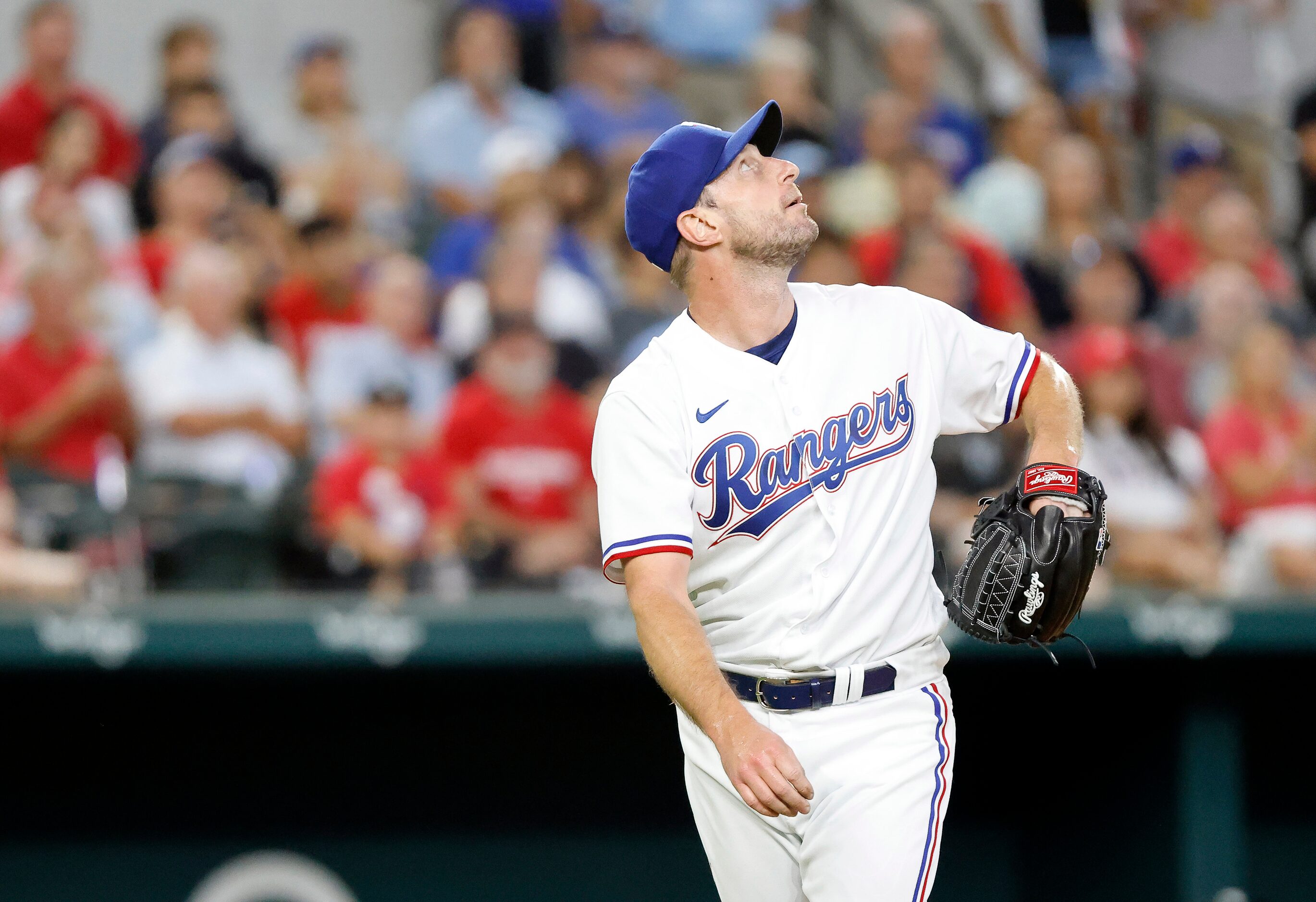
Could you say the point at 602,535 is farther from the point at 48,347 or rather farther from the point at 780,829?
the point at 48,347

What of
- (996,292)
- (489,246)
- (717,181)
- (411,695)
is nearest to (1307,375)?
(996,292)

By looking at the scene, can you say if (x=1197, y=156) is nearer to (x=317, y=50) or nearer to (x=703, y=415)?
(x=317, y=50)

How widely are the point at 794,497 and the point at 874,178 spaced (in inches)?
193

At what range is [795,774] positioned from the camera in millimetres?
2355

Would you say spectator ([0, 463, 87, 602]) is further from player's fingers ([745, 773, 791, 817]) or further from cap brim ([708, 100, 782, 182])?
player's fingers ([745, 773, 791, 817])

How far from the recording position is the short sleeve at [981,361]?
2.95m

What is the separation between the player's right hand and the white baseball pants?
28cm

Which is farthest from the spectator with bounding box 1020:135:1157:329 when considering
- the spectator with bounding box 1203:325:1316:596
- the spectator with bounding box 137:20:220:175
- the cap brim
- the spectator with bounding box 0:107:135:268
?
the cap brim

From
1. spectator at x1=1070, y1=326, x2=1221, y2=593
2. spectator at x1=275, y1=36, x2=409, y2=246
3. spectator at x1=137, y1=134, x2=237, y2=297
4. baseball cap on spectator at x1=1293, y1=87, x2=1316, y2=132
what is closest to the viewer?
spectator at x1=1070, y1=326, x2=1221, y2=593

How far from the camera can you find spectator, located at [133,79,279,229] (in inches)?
264

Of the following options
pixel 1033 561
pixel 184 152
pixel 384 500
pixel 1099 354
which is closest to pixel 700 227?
pixel 1033 561

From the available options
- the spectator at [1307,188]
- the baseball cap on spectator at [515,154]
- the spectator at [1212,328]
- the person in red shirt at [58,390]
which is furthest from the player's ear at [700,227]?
the spectator at [1307,188]

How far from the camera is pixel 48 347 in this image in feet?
17.3

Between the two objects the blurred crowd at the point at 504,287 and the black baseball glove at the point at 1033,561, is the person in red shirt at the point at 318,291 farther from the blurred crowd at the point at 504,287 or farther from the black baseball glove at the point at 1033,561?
the black baseball glove at the point at 1033,561
